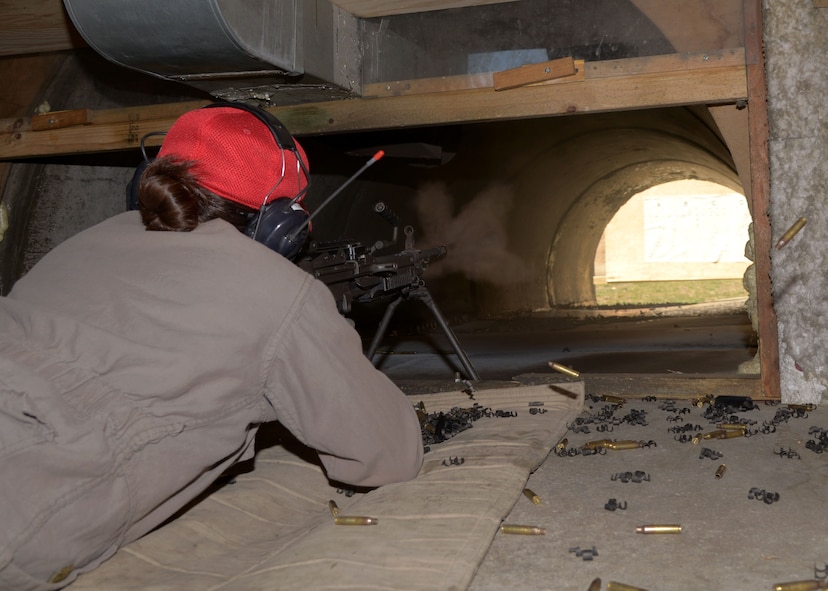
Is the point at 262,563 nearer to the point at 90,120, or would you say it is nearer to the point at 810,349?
the point at 810,349

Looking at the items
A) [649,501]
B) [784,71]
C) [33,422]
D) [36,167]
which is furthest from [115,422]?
[36,167]

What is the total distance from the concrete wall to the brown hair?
8.35 feet

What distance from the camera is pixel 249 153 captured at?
81.0 inches

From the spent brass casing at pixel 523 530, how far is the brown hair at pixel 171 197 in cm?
117

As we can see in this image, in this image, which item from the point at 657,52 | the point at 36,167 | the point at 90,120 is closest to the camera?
the point at 657,52

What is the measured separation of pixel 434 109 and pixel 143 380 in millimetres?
2402

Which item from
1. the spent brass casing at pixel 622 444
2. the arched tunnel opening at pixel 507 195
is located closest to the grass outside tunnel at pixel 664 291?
the arched tunnel opening at pixel 507 195

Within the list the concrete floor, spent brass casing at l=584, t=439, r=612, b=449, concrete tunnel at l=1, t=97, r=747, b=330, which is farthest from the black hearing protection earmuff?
concrete tunnel at l=1, t=97, r=747, b=330

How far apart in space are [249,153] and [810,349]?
8.61 feet

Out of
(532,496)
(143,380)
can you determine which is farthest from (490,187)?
(143,380)

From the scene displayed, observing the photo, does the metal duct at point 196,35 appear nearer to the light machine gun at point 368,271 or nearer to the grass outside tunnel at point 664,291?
the light machine gun at point 368,271

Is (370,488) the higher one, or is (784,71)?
(784,71)

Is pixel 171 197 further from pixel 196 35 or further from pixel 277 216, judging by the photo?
pixel 196 35

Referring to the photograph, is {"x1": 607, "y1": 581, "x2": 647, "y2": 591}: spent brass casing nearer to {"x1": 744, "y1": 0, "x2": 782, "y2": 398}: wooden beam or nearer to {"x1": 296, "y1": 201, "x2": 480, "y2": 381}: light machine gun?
{"x1": 296, "y1": 201, "x2": 480, "y2": 381}: light machine gun
